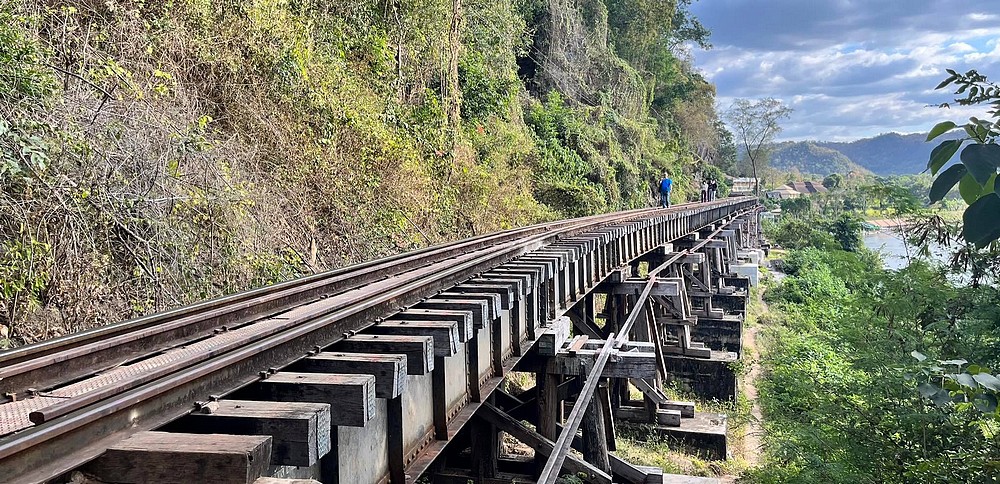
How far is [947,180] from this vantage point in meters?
1.53

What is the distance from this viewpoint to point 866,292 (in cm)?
1802

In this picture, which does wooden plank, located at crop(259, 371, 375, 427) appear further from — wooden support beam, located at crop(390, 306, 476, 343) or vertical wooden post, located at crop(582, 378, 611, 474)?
vertical wooden post, located at crop(582, 378, 611, 474)

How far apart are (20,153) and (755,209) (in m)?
43.9

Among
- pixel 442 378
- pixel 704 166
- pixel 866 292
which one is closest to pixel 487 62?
pixel 866 292

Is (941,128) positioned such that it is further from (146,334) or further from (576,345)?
(576,345)

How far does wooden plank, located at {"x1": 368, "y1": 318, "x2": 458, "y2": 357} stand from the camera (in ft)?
11.5

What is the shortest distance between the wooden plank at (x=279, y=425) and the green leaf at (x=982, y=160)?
1.85m

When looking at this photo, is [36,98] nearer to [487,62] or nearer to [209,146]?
[209,146]

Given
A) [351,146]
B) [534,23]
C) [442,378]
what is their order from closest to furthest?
[442,378] < [351,146] < [534,23]

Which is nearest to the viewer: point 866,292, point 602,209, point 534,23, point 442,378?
point 442,378

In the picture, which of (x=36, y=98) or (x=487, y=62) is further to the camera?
(x=487, y=62)

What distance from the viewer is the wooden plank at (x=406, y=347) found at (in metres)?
3.20

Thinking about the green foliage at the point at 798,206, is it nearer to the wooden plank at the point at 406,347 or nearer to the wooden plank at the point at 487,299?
the wooden plank at the point at 487,299

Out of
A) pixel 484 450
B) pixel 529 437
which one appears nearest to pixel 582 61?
pixel 484 450
